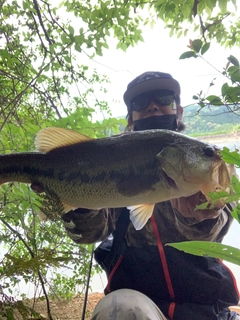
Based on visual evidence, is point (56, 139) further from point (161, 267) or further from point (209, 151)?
point (161, 267)

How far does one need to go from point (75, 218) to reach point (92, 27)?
111cm

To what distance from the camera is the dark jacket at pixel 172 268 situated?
1.42 m

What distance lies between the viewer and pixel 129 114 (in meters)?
1.95

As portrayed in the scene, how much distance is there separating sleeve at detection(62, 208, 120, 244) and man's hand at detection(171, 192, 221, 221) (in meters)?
0.42

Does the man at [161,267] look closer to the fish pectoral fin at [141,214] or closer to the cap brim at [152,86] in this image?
the fish pectoral fin at [141,214]

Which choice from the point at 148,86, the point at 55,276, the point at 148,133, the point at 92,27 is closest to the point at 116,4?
the point at 92,27

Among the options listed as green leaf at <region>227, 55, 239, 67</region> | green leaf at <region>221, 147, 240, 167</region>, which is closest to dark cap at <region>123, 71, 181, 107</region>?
green leaf at <region>227, 55, 239, 67</region>

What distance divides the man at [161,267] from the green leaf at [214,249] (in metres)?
0.73

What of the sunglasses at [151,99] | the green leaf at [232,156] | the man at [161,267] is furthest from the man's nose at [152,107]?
the green leaf at [232,156]

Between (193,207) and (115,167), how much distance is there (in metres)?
0.33

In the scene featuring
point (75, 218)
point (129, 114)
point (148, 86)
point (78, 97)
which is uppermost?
point (78, 97)

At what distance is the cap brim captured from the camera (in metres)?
1.87

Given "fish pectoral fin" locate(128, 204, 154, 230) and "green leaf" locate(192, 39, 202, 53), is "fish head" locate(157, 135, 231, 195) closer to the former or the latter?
"fish pectoral fin" locate(128, 204, 154, 230)

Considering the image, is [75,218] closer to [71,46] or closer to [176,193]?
[176,193]
